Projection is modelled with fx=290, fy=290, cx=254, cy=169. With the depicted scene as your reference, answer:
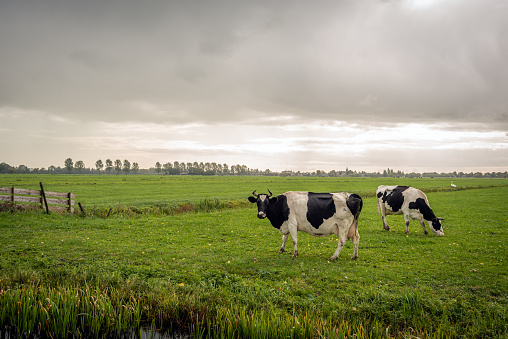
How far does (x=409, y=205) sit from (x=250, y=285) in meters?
13.1

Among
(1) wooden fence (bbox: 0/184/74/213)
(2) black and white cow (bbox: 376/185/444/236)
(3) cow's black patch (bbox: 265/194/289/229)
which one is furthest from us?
(1) wooden fence (bbox: 0/184/74/213)

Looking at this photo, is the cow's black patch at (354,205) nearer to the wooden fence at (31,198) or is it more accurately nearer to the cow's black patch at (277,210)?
the cow's black patch at (277,210)

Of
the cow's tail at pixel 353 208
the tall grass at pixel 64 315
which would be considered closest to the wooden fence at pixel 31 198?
the tall grass at pixel 64 315

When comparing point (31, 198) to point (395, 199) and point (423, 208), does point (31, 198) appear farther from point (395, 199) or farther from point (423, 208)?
point (423, 208)

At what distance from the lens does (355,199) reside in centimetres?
1188

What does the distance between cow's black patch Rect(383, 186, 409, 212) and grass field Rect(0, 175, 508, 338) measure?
217 centimetres

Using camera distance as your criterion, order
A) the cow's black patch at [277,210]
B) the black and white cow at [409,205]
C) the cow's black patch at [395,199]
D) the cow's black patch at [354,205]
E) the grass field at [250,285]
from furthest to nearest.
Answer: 1. the cow's black patch at [395,199]
2. the black and white cow at [409,205]
3. the cow's black patch at [277,210]
4. the cow's black patch at [354,205]
5. the grass field at [250,285]

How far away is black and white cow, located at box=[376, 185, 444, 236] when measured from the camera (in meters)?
17.1

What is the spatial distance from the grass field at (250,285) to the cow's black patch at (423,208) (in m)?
1.16

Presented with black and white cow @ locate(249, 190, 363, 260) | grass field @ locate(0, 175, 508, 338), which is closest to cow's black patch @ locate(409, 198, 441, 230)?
grass field @ locate(0, 175, 508, 338)

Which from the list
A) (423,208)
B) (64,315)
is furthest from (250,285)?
(423,208)

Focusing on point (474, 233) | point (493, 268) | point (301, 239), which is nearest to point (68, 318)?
point (301, 239)

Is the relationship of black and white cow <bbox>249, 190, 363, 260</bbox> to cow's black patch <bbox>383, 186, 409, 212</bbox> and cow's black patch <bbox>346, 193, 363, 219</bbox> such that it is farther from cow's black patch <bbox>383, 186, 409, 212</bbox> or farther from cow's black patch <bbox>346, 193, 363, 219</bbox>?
cow's black patch <bbox>383, 186, 409, 212</bbox>

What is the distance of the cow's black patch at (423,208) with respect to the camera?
17100 mm
